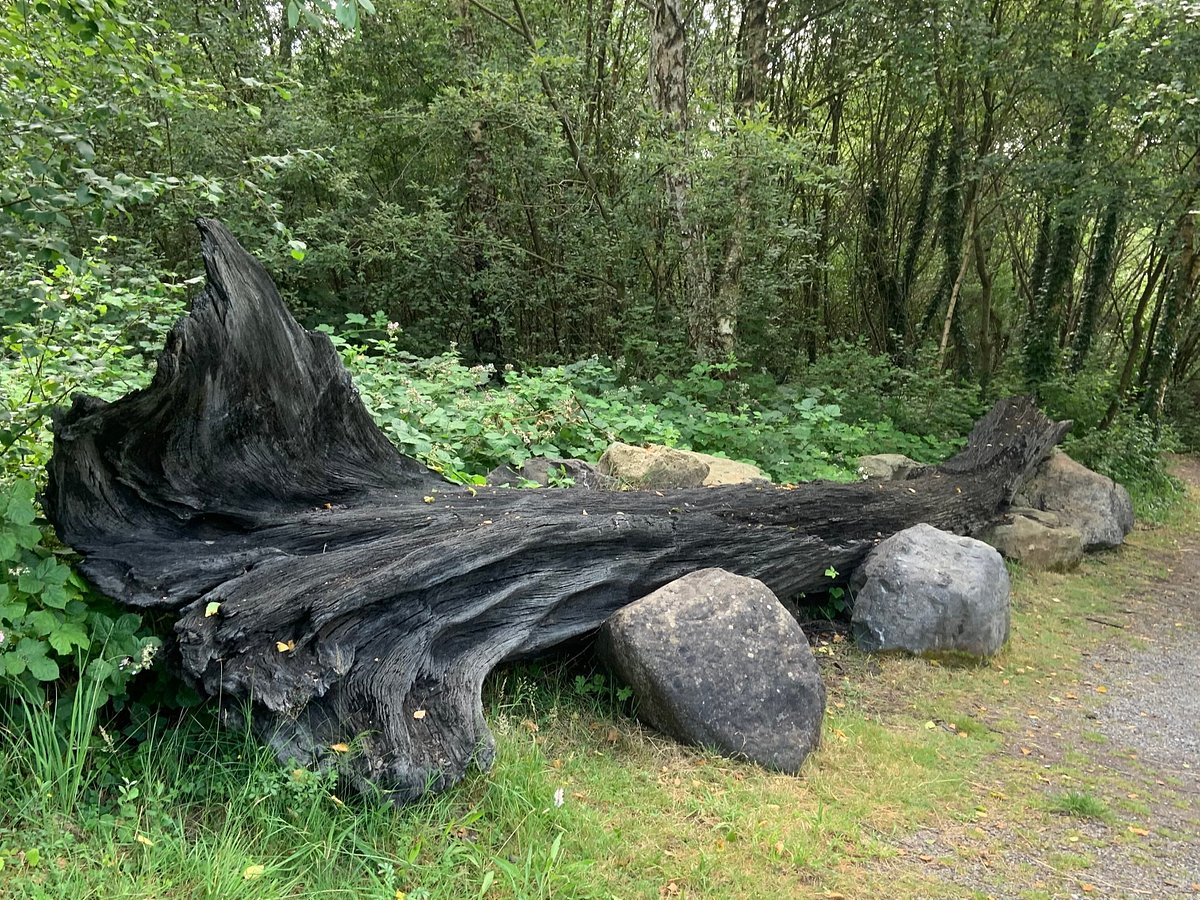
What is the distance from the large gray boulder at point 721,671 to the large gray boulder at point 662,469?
2.29 meters

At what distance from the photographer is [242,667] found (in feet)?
9.68

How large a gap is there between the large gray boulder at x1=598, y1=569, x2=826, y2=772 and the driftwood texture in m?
0.41

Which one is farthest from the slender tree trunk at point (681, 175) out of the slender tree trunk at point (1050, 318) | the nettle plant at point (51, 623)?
the nettle plant at point (51, 623)

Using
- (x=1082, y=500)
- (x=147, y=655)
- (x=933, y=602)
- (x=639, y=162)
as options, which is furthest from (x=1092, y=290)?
(x=147, y=655)

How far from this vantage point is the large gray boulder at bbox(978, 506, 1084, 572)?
26.9 ft

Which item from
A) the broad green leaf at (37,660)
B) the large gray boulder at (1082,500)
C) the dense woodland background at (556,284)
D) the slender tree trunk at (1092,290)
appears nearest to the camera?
the broad green leaf at (37,660)

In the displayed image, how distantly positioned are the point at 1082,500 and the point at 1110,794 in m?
6.25

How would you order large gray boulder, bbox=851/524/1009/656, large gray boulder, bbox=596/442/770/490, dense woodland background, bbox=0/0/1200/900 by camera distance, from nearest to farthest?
dense woodland background, bbox=0/0/1200/900 → large gray boulder, bbox=851/524/1009/656 → large gray boulder, bbox=596/442/770/490

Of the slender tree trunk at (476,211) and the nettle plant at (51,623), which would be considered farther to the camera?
the slender tree trunk at (476,211)

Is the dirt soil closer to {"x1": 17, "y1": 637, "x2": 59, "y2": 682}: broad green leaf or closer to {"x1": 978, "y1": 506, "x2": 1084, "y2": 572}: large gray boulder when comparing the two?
{"x1": 978, "y1": 506, "x2": 1084, "y2": 572}: large gray boulder

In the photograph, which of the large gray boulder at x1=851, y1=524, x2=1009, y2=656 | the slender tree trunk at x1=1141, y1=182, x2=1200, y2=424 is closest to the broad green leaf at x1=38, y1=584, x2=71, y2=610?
the large gray boulder at x1=851, y1=524, x2=1009, y2=656

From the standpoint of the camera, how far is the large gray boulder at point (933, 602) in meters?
5.66

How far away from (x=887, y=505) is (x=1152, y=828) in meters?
3.34

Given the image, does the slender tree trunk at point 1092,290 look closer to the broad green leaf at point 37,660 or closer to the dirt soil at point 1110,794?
the dirt soil at point 1110,794
